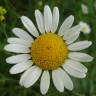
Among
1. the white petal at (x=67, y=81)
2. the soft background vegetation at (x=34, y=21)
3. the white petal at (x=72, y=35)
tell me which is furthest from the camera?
the soft background vegetation at (x=34, y=21)

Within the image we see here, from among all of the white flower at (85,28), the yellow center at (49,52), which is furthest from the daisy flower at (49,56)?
the white flower at (85,28)

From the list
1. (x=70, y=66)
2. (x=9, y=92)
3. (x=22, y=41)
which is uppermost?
(x=22, y=41)

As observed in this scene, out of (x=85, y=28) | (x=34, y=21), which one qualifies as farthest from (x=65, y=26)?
(x=85, y=28)

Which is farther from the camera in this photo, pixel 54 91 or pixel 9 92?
pixel 9 92

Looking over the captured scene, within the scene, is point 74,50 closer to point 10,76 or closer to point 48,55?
point 48,55

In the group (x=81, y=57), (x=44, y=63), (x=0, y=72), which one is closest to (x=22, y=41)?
(x=44, y=63)

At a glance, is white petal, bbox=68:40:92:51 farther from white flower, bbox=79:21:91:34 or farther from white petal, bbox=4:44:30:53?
white flower, bbox=79:21:91:34

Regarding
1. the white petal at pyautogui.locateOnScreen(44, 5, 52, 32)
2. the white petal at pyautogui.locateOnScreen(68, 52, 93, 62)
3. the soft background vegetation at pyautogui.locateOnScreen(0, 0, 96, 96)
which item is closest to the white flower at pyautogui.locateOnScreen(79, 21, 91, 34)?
the soft background vegetation at pyautogui.locateOnScreen(0, 0, 96, 96)

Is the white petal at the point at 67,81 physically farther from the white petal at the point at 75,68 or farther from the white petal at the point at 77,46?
the white petal at the point at 77,46
